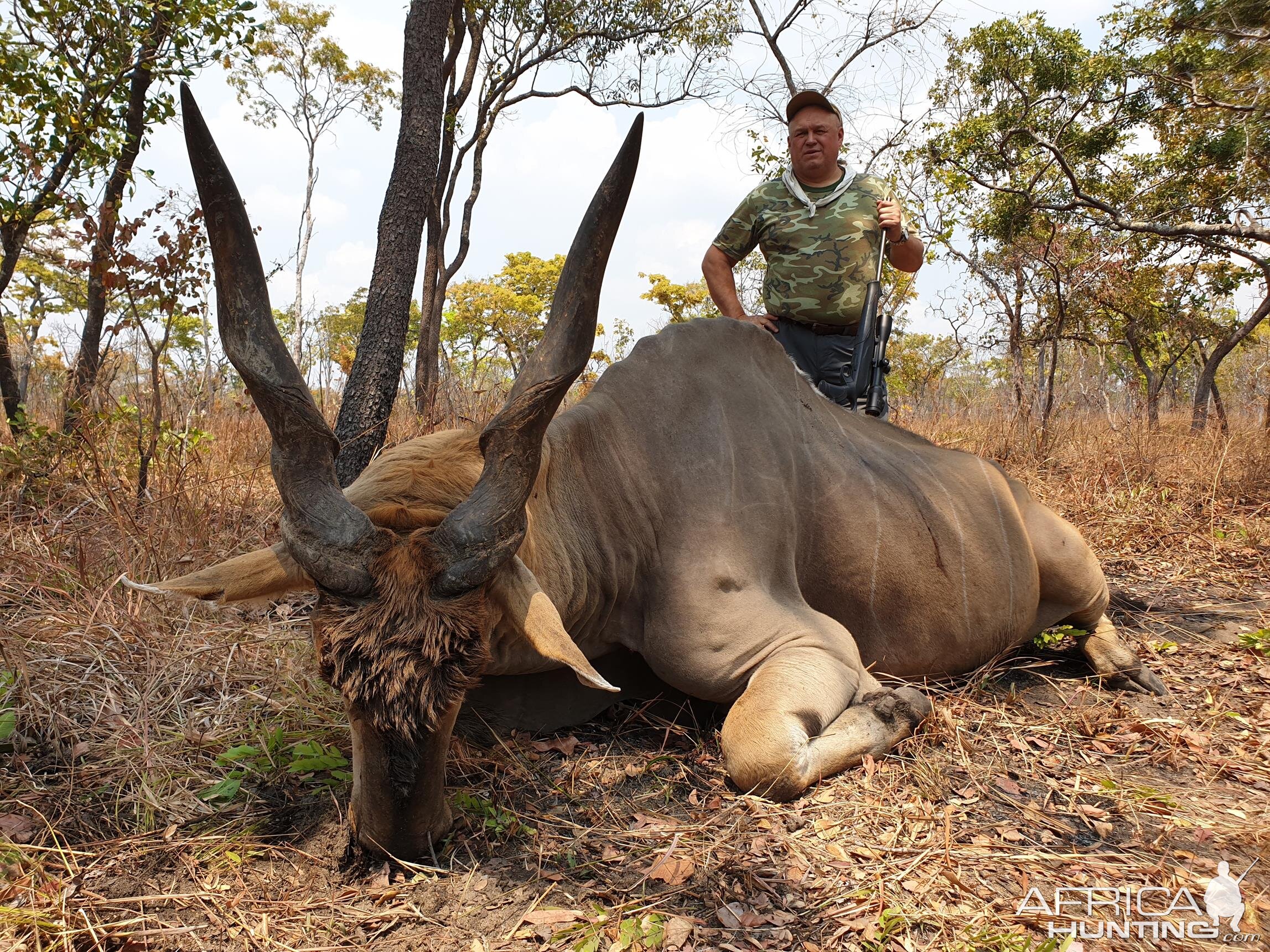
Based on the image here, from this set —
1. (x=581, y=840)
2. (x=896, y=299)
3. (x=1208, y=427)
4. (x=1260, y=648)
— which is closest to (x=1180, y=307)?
(x=896, y=299)

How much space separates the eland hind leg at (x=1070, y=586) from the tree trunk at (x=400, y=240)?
4090mm

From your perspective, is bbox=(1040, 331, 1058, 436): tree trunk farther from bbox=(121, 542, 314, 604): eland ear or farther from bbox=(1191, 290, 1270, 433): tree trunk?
bbox=(121, 542, 314, 604): eland ear

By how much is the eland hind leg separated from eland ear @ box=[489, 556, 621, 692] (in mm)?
2962

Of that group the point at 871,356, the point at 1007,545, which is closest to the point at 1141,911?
the point at 1007,545

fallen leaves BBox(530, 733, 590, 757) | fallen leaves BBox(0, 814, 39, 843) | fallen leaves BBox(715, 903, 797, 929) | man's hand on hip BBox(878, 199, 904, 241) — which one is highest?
man's hand on hip BBox(878, 199, 904, 241)

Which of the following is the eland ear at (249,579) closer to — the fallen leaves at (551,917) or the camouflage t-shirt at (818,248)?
the fallen leaves at (551,917)

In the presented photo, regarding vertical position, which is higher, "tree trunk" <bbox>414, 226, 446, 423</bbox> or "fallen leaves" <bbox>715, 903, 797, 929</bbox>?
"tree trunk" <bbox>414, 226, 446, 423</bbox>

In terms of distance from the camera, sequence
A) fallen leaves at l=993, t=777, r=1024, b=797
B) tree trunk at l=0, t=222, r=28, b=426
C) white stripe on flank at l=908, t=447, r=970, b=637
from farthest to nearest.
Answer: tree trunk at l=0, t=222, r=28, b=426 < white stripe on flank at l=908, t=447, r=970, b=637 < fallen leaves at l=993, t=777, r=1024, b=797

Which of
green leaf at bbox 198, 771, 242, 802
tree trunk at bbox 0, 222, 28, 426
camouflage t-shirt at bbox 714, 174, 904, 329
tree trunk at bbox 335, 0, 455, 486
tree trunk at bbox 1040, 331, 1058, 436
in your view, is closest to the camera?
green leaf at bbox 198, 771, 242, 802

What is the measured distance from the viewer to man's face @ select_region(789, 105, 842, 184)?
16.4ft

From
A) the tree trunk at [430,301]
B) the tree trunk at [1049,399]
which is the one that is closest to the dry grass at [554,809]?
the tree trunk at [1049,399]

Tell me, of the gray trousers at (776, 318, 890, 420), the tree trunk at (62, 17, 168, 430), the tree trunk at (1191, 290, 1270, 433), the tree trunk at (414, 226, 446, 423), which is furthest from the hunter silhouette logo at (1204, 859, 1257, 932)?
the tree trunk at (1191, 290, 1270, 433)

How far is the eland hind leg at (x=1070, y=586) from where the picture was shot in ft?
13.9

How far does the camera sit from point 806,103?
507cm
